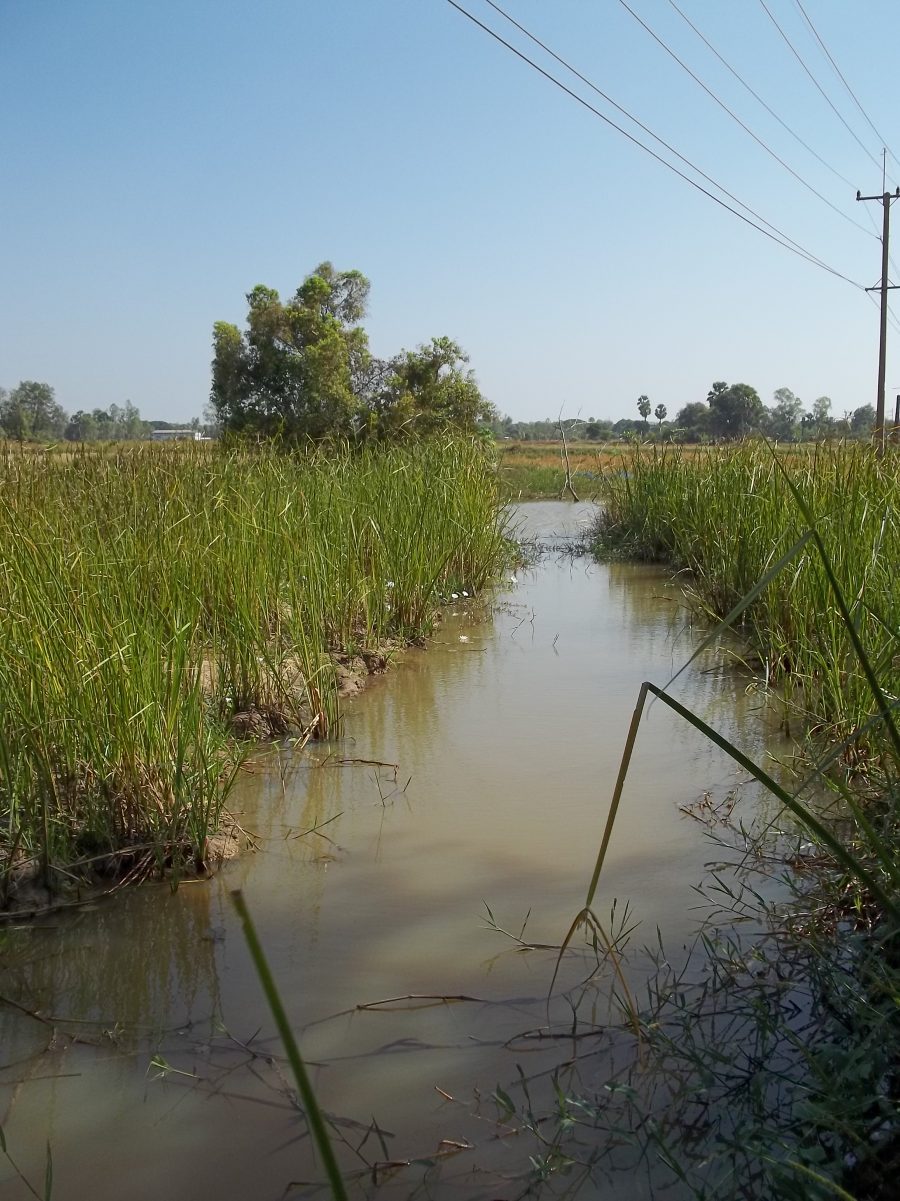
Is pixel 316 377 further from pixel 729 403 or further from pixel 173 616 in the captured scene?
pixel 729 403

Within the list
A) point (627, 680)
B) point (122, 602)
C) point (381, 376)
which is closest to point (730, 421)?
point (381, 376)

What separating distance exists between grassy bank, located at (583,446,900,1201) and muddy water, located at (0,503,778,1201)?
6.1 inches

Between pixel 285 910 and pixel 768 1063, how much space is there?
1363 millimetres

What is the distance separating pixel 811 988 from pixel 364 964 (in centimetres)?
106

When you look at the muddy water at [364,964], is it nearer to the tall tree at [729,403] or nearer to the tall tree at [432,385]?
the tall tree at [432,385]

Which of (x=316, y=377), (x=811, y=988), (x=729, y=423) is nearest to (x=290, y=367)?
(x=316, y=377)

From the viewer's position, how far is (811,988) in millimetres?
1937

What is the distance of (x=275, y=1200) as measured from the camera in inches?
65.2

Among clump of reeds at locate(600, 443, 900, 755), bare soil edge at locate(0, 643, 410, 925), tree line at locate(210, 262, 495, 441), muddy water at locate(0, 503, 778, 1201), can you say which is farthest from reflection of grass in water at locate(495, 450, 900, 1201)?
tree line at locate(210, 262, 495, 441)

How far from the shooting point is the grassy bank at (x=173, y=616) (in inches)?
107

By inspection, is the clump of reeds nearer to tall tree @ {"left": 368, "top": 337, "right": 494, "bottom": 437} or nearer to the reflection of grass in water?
the reflection of grass in water

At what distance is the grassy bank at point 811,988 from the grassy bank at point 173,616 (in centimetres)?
147

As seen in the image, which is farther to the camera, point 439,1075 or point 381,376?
point 381,376

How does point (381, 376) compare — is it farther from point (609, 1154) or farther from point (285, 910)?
point (609, 1154)
